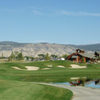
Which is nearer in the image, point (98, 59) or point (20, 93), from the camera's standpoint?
point (20, 93)

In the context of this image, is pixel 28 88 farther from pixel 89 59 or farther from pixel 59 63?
pixel 89 59

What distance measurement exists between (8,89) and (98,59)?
150767mm

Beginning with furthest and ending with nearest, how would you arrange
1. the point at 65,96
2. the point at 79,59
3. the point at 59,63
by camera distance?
1. the point at 79,59
2. the point at 59,63
3. the point at 65,96

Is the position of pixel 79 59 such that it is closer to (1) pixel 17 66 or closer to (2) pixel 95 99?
(1) pixel 17 66

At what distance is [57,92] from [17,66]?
56.4m

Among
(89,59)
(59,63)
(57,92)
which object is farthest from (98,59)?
(57,92)

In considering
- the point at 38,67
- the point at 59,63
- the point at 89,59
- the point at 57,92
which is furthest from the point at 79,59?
the point at 57,92

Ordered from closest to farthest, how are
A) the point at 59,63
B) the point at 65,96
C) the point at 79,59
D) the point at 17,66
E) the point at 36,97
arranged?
the point at 36,97, the point at 65,96, the point at 17,66, the point at 59,63, the point at 79,59

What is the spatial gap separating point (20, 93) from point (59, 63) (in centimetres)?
7799

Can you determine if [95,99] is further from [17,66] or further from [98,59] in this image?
[98,59]

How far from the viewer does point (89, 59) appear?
559ft

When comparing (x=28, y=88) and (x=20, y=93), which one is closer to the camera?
(x=20, y=93)

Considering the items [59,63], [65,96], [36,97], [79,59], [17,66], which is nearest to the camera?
[36,97]

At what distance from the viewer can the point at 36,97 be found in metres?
27.0
